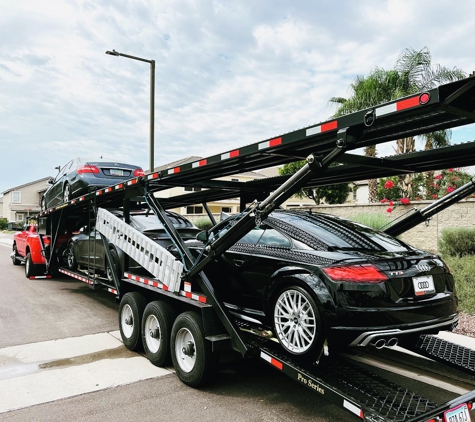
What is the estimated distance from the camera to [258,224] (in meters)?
4.08

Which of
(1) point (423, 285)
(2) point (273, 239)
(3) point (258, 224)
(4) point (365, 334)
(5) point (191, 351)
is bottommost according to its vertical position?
(5) point (191, 351)

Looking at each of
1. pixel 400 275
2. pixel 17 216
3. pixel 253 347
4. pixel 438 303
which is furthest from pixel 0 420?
pixel 17 216

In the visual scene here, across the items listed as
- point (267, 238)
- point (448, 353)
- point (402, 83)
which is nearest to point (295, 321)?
point (267, 238)

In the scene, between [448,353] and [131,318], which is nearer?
[448,353]

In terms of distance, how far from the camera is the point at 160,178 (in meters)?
5.66

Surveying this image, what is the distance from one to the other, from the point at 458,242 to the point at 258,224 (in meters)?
8.55

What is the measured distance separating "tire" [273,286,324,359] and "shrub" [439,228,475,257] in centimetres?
816

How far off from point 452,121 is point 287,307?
6.79 feet

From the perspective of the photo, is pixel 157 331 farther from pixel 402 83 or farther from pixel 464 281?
pixel 402 83

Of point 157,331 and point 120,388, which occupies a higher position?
point 157,331

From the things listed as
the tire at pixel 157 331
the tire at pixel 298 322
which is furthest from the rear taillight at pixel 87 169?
the tire at pixel 298 322

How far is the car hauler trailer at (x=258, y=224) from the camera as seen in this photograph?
10.3 feet

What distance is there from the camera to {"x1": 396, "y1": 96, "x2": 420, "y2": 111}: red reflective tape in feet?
9.35

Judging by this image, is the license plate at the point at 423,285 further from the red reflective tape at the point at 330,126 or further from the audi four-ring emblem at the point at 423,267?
the red reflective tape at the point at 330,126
